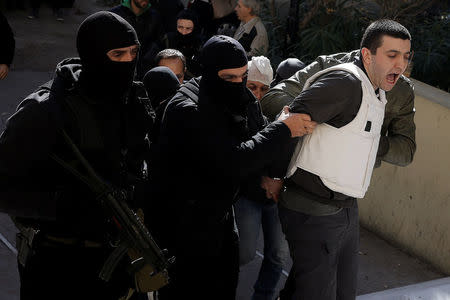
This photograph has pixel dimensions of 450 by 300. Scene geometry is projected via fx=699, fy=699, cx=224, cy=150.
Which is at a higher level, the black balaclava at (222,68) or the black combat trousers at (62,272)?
the black balaclava at (222,68)

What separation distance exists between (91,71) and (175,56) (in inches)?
78.7

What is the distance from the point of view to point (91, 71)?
2.84 m

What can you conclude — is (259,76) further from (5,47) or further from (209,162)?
(5,47)

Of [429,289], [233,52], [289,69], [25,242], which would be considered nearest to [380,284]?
[429,289]

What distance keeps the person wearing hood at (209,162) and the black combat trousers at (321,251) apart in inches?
11.2

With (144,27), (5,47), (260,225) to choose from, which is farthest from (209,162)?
(144,27)

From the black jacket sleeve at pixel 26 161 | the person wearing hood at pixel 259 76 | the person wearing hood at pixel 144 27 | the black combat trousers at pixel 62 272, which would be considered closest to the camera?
the black jacket sleeve at pixel 26 161

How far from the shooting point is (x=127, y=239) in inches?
112

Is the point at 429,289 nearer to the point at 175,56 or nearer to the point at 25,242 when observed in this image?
the point at 175,56

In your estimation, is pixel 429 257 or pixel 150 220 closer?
pixel 150 220

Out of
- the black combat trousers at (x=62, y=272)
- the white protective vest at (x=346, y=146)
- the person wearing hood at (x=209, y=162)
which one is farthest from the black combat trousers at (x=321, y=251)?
the black combat trousers at (x=62, y=272)

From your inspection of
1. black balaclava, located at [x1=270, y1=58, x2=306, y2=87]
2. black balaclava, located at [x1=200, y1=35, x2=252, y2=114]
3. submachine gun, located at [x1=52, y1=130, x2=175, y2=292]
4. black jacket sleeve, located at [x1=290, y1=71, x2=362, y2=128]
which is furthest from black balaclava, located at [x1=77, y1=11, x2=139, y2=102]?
black balaclava, located at [x1=270, y1=58, x2=306, y2=87]

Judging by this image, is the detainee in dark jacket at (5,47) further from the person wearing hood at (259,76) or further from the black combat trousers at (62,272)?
the black combat trousers at (62,272)

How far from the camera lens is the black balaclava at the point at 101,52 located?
2836mm
